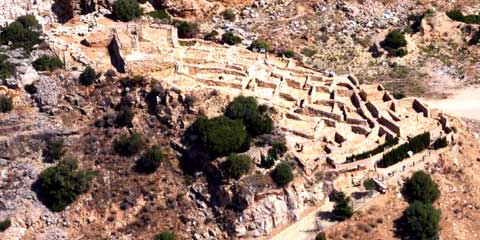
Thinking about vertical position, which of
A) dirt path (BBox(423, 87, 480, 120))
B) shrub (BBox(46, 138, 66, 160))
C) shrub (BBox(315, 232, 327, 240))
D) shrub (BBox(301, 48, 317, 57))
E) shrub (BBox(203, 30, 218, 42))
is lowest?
shrub (BBox(46, 138, 66, 160))

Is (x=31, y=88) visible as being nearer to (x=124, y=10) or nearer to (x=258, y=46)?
(x=124, y=10)

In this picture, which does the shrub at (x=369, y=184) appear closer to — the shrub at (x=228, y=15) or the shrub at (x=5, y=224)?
the shrub at (x=5, y=224)

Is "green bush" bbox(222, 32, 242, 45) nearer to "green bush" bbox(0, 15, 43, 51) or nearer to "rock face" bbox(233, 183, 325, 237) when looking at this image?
"green bush" bbox(0, 15, 43, 51)

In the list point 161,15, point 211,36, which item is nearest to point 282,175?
point 211,36

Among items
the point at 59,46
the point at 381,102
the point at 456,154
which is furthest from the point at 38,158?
the point at 456,154

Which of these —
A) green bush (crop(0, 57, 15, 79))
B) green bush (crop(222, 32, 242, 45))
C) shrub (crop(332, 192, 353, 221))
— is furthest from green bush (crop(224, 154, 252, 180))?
green bush (crop(222, 32, 242, 45))

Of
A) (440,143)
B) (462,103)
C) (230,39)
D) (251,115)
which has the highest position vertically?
(251,115)

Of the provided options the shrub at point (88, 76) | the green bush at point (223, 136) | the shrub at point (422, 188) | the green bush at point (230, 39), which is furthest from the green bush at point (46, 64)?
the shrub at point (422, 188)
